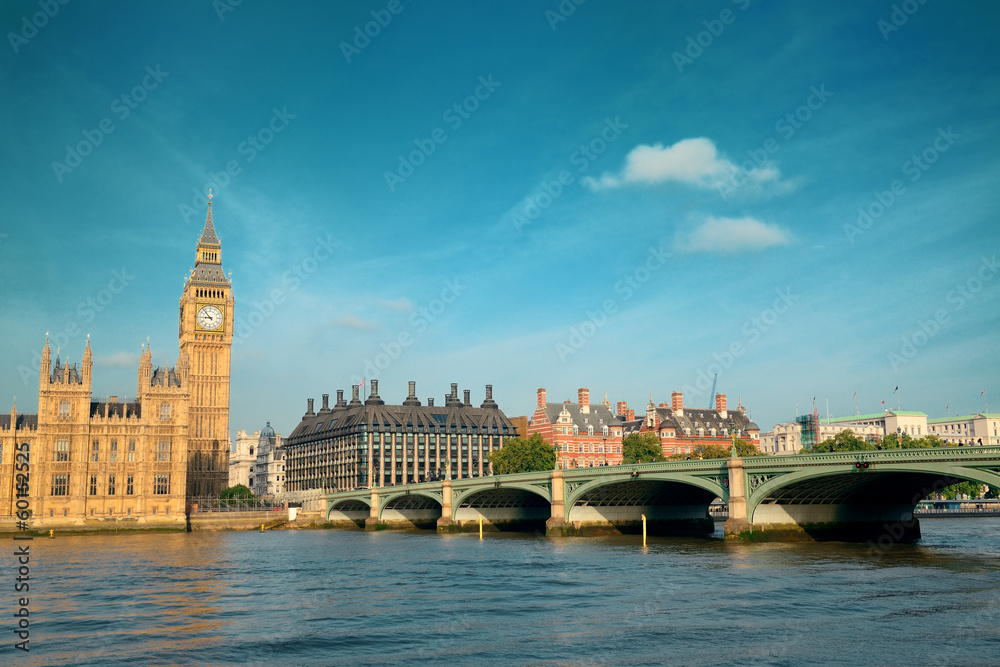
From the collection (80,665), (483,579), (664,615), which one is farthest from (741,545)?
(80,665)

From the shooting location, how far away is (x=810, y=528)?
78188 millimetres

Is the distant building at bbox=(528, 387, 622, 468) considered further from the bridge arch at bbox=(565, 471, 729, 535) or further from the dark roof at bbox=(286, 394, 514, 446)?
the bridge arch at bbox=(565, 471, 729, 535)

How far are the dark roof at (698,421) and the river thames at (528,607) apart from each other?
106028 mm

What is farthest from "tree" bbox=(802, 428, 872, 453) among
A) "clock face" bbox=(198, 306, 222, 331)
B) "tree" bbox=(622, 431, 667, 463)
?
"clock face" bbox=(198, 306, 222, 331)

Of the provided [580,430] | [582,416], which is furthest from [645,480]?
[582,416]

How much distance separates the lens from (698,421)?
185 m

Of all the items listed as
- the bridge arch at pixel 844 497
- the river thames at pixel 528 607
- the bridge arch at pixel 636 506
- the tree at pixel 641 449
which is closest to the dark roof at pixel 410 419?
the tree at pixel 641 449

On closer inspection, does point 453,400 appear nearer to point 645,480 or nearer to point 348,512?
point 348,512

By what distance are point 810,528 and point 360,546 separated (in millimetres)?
42662

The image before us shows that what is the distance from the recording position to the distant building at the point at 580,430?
17050 centimetres

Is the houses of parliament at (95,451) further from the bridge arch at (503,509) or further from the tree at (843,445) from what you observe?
the tree at (843,445)

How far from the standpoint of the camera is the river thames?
32.2 meters

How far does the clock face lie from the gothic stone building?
34.1m

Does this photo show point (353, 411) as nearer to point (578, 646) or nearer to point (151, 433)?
point (151, 433)
